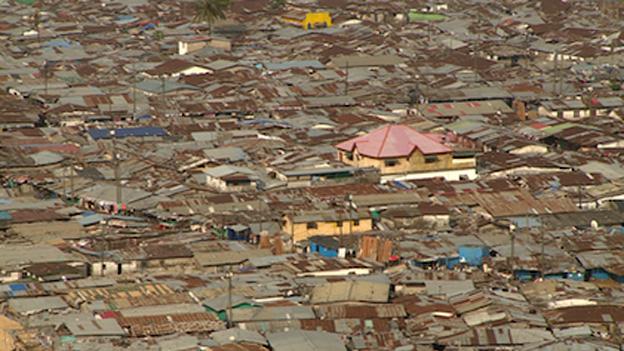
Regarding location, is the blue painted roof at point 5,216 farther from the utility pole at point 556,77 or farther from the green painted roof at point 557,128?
the utility pole at point 556,77

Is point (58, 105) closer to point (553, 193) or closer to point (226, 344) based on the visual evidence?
point (553, 193)

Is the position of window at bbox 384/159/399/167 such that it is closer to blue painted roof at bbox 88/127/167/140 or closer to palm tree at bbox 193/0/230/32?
blue painted roof at bbox 88/127/167/140

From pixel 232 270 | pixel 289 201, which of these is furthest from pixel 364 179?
pixel 232 270

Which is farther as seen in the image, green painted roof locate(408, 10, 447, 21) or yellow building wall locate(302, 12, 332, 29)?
green painted roof locate(408, 10, 447, 21)

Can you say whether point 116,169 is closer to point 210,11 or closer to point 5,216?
point 5,216

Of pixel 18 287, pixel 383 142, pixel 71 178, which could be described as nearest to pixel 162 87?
pixel 383 142

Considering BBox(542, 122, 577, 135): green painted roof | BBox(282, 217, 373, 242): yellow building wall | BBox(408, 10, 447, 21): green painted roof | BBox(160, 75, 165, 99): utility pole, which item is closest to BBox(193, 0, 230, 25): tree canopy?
BBox(408, 10, 447, 21): green painted roof
